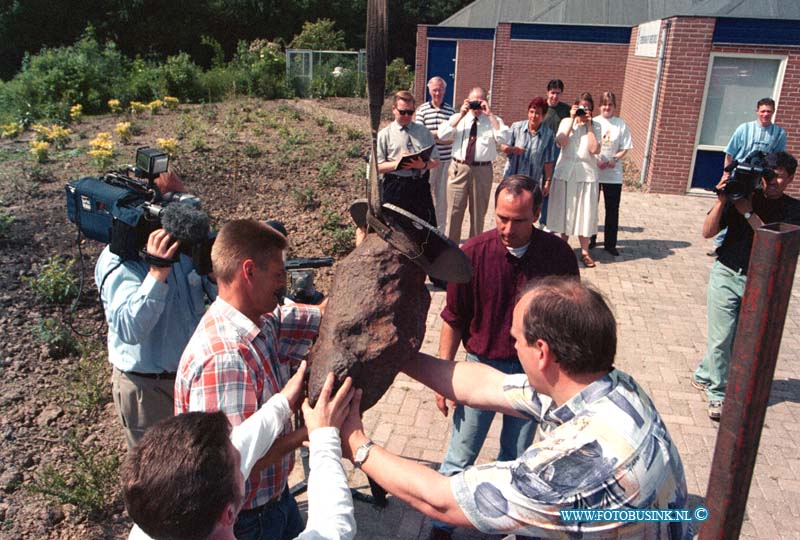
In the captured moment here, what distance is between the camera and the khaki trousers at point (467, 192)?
801cm

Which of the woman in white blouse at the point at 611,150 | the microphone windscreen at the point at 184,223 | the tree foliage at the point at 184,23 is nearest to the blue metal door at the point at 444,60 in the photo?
the tree foliage at the point at 184,23

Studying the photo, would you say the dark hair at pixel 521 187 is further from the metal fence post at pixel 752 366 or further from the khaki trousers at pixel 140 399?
the khaki trousers at pixel 140 399

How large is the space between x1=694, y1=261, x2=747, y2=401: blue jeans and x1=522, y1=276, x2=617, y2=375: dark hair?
3730 millimetres

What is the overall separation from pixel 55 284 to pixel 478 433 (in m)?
4.83

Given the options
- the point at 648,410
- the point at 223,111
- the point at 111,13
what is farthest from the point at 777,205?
the point at 111,13

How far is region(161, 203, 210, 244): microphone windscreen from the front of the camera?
2.98 meters

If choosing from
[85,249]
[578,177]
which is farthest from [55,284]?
[578,177]

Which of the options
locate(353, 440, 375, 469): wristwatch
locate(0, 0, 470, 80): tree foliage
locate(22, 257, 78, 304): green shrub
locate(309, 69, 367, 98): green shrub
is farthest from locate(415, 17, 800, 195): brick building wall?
locate(0, 0, 470, 80): tree foliage

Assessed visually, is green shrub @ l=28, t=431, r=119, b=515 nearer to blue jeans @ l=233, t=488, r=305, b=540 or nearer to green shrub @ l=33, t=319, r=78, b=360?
green shrub @ l=33, t=319, r=78, b=360

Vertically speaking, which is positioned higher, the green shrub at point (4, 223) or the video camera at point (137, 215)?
the video camera at point (137, 215)

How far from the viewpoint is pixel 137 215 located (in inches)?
122

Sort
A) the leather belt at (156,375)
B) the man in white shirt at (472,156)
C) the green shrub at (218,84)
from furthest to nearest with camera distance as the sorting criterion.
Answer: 1. the green shrub at (218,84)
2. the man in white shirt at (472,156)
3. the leather belt at (156,375)

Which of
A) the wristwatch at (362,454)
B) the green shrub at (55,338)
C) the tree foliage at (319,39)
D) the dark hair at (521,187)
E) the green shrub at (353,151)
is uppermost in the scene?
the tree foliage at (319,39)

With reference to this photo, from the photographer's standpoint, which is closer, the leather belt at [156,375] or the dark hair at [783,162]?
the leather belt at [156,375]
